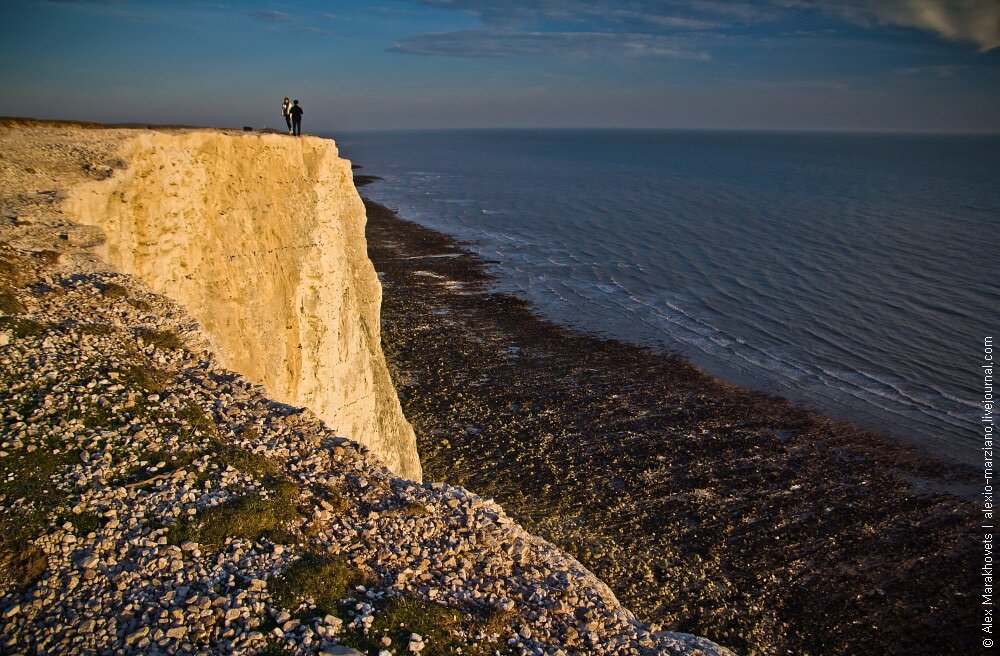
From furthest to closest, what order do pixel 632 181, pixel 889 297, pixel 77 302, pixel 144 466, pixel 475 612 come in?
pixel 632 181, pixel 889 297, pixel 77 302, pixel 144 466, pixel 475 612

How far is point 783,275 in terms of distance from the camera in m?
55.7

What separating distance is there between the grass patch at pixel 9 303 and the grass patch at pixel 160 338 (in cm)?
188

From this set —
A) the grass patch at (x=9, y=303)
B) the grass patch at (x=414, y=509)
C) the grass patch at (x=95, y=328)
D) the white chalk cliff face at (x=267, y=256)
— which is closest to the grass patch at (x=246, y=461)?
the grass patch at (x=414, y=509)

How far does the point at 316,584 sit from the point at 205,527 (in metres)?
1.76

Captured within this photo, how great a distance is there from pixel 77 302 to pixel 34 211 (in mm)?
3396

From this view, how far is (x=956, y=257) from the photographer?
58969mm

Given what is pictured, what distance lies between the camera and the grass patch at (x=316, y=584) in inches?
302

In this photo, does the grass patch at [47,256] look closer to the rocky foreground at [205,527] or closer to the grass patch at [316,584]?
the rocky foreground at [205,527]

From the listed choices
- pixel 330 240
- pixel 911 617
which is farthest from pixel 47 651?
pixel 911 617

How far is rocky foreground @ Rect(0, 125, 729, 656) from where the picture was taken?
7.22 meters

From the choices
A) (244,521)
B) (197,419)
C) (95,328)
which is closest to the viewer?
(244,521)

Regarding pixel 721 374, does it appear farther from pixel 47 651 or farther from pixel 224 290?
pixel 47 651

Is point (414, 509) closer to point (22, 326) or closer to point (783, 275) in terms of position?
point (22, 326)

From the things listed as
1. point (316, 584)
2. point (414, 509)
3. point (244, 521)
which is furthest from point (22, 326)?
point (414, 509)
